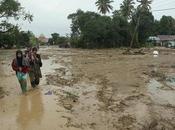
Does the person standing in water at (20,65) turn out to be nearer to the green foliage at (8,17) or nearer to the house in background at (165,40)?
the green foliage at (8,17)

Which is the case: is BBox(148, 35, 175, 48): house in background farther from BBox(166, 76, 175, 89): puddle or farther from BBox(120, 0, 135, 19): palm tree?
BBox(166, 76, 175, 89): puddle

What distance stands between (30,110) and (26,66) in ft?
7.11

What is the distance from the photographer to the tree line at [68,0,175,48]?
225ft

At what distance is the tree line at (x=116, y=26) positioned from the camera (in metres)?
68.6

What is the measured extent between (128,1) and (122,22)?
9.32 metres

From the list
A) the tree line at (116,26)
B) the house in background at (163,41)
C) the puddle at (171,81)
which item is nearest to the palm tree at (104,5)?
the tree line at (116,26)

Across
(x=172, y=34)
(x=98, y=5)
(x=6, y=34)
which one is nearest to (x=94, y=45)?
(x=98, y=5)

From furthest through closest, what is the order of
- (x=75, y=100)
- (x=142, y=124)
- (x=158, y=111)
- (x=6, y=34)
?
(x=6, y=34) → (x=75, y=100) → (x=158, y=111) → (x=142, y=124)

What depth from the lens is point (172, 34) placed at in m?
102

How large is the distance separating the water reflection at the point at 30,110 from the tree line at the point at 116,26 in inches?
2147

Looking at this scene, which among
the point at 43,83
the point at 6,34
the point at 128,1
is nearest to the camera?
the point at 43,83

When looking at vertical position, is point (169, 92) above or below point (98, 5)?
below

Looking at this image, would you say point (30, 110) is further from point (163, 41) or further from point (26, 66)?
point (163, 41)

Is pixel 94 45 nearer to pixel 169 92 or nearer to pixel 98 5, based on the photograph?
pixel 98 5
